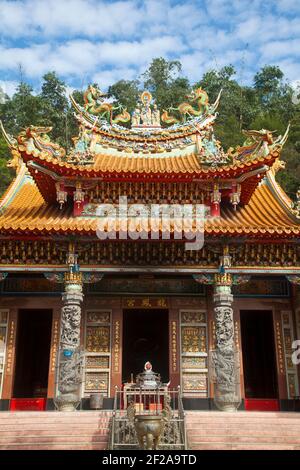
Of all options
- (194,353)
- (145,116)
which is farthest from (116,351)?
(145,116)

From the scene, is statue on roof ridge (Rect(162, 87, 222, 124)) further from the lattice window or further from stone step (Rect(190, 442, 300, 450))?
stone step (Rect(190, 442, 300, 450))

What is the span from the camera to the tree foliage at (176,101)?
45.2 meters

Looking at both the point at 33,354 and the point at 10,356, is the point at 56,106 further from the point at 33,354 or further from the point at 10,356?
the point at 10,356

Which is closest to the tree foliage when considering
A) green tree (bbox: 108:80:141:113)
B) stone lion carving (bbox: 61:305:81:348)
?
green tree (bbox: 108:80:141:113)

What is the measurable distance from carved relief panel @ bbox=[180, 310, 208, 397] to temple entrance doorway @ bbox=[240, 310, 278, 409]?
2.36 m

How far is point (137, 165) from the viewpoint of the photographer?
1476 centimetres

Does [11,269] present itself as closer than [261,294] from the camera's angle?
Yes

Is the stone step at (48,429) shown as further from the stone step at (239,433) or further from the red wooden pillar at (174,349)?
the red wooden pillar at (174,349)

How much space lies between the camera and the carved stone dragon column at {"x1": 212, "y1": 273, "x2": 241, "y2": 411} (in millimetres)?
10141

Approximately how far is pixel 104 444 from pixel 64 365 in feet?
8.35

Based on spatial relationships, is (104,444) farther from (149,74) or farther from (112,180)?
(149,74)
